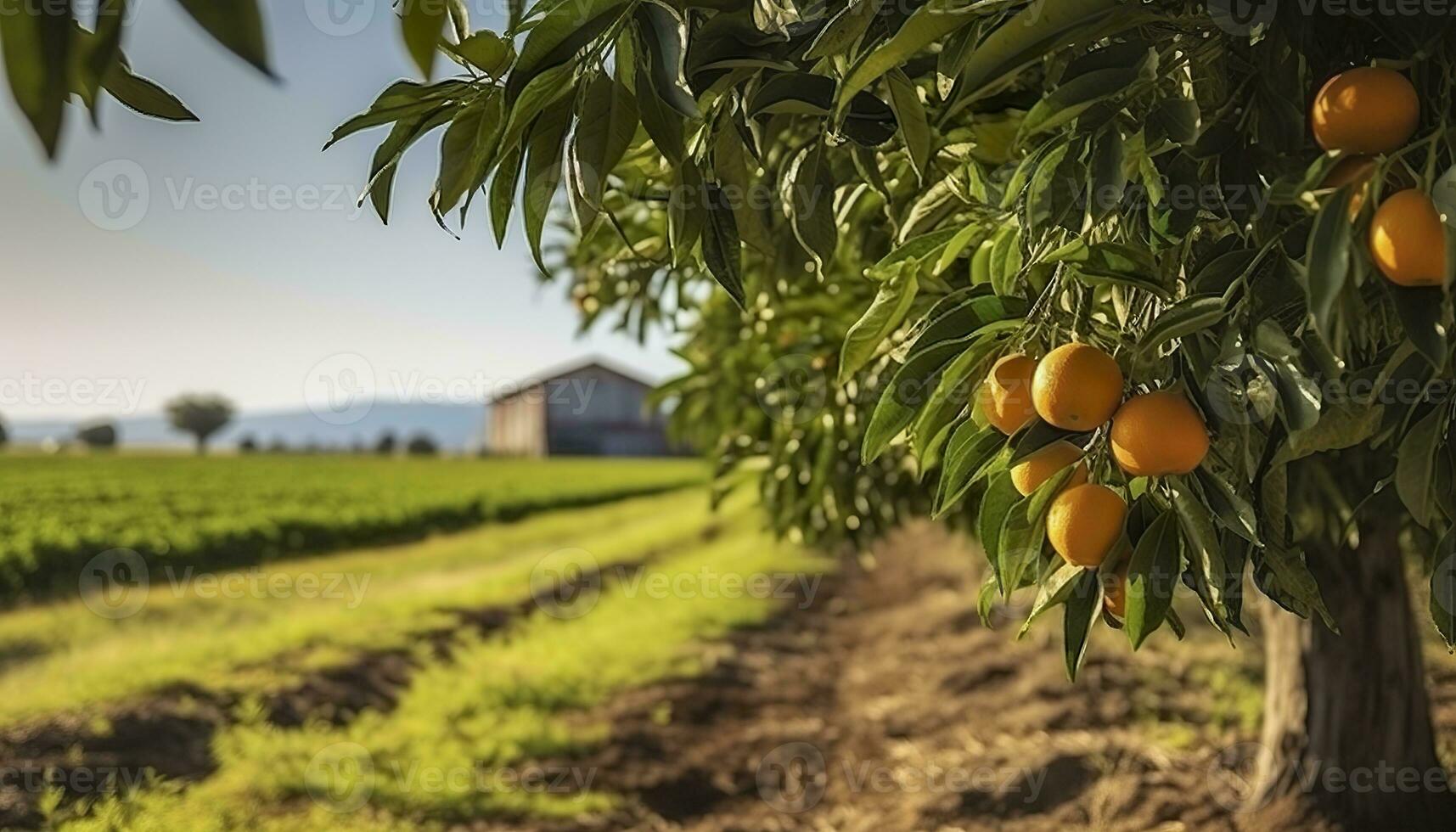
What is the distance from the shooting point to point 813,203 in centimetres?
125

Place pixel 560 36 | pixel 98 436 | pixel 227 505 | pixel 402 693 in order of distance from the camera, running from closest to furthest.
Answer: pixel 560 36
pixel 402 693
pixel 227 505
pixel 98 436

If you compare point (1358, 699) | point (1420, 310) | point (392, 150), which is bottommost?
point (1358, 699)

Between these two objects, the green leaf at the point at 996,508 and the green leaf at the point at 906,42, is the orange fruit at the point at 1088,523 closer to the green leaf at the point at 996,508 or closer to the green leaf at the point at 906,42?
the green leaf at the point at 996,508

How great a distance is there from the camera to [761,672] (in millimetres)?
5879

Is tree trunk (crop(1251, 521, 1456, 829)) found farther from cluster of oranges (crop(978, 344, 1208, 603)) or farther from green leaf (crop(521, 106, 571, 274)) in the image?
green leaf (crop(521, 106, 571, 274))

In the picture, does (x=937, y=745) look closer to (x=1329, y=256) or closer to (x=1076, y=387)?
(x=1076, y=387)

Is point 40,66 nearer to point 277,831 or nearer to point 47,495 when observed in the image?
point 277,831

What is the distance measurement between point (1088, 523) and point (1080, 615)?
0.15 meters

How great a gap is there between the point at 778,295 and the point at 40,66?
2.03m

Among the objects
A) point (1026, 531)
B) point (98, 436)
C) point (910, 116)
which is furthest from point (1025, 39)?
point (98, 436)

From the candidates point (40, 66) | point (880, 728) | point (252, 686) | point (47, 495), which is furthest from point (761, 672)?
point (47, 495)

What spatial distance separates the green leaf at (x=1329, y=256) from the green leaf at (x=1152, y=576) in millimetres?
323

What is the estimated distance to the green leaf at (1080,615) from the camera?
1.14m

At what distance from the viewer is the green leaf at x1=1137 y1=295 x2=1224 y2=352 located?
959mm
